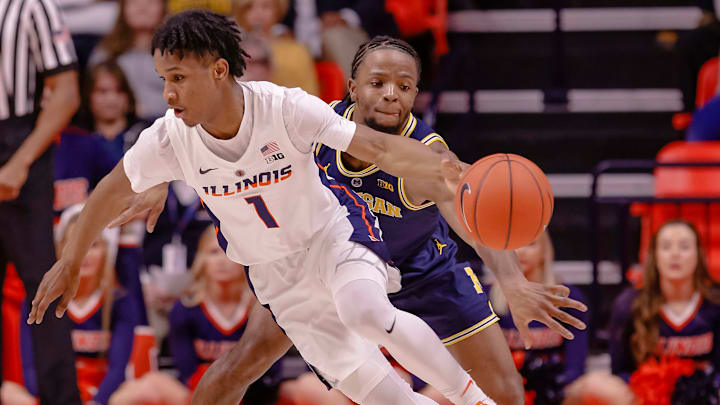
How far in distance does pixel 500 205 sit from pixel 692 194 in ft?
10.7

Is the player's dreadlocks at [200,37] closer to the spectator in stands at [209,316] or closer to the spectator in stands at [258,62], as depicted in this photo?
the spectator in stands at [209,316]

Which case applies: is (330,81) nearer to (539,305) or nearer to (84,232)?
(84,232)

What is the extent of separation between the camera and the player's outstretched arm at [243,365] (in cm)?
423

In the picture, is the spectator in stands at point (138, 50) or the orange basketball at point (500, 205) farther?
the spectator in stands at point (138, 50)

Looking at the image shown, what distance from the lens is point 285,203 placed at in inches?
153

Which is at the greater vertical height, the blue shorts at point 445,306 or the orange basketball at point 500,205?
the orange basketball at point 500,205

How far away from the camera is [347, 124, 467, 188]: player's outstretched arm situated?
359 centimetres

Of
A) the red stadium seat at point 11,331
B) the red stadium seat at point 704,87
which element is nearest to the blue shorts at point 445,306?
the red stadium seat at point 11,331

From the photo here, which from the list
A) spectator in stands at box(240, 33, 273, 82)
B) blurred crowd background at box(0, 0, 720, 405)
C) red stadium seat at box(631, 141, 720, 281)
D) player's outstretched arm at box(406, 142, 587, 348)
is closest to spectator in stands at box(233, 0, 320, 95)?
blurred crowd background at box(0, 0, 720, 405)

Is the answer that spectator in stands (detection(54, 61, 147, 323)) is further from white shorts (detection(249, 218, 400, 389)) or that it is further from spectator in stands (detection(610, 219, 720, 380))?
spectator in stands (detection(610, 219, 720, 380))

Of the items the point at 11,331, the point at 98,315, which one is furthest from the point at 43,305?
the point at 11,331

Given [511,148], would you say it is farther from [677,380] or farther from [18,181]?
[18,181]

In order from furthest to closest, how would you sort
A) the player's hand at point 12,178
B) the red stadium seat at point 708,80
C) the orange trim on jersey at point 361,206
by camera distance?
the red stadium seat at point 708,80
the player's hand at point 12,178
the orange trim on jersey at point 361,206

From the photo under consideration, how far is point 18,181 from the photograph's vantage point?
16.6 ft
